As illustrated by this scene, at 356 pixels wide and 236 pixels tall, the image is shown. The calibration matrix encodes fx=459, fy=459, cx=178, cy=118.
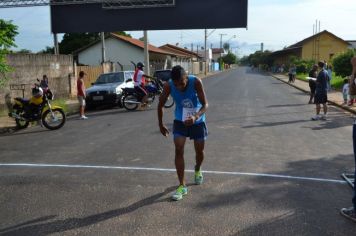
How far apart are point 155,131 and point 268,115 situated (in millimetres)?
4963

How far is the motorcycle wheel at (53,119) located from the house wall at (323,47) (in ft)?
208

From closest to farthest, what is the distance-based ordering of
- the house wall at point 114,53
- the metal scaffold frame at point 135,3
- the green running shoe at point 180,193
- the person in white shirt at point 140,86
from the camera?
1. the green running shoe at point 180,193
2. the person in white shirt at point 140,86
3. the metal scaffold frame at point 135,3
4. the house wall at point 114,53

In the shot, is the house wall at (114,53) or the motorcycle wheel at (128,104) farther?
the house wall at (114,53)

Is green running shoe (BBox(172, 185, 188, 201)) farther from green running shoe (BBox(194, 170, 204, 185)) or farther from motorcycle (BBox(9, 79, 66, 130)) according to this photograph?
motorcycle (BBox(9, 79, 66, 130))

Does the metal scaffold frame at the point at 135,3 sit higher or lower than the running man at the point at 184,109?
higher

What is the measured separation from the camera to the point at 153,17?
2900cm

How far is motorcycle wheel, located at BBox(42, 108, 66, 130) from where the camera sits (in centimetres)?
1243

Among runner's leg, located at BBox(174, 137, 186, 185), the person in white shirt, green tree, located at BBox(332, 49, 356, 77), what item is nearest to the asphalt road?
runner's leg, located at BBox(174, 137, 186, 185)

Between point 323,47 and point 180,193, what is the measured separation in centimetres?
7149

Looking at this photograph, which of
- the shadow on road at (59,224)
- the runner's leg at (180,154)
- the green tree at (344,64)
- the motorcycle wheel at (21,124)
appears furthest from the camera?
the green tree at (344,64)

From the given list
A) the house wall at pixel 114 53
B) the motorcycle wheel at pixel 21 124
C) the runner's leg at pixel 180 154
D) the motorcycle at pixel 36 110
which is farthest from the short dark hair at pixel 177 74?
the house wall at pixel 114 53

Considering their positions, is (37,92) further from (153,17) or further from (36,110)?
(153,17)

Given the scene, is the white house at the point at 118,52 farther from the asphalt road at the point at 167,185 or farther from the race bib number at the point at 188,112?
the race bib number at the point at 188,112

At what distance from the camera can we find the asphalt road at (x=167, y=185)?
16.1ft
